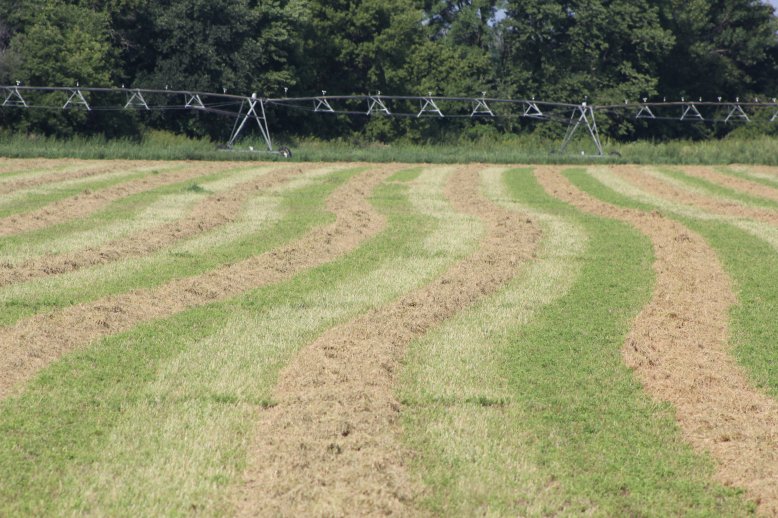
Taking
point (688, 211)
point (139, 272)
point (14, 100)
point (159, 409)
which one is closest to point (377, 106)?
point (14, 100)

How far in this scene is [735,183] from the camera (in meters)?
33.3

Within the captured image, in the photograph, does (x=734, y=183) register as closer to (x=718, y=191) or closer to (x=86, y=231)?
(x=718, y=191)

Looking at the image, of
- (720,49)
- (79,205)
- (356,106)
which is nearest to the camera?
(79,205)

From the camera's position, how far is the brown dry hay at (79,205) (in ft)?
61.4

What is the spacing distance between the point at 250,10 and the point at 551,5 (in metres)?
22.4

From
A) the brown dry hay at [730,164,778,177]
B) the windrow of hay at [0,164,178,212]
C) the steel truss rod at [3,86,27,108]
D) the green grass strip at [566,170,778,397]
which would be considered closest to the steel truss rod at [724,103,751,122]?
the brown dry hay at [730,164,778,177]

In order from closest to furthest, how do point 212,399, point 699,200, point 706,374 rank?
1. point 212,399
2. point 706,374
3. point 699,200

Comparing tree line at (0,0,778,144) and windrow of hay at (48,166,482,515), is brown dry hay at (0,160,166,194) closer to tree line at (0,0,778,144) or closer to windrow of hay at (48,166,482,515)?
windrow of hay at (48,166,482,515)

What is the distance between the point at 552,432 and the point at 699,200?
2064 centimetres

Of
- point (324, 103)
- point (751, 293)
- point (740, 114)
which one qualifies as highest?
point (751, 293)

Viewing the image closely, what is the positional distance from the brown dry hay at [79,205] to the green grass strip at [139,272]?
3.50 meters

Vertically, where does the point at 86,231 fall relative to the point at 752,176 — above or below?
above

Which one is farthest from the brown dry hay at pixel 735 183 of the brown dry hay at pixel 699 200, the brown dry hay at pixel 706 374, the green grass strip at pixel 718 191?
the brown dry hay at pixel 706 374

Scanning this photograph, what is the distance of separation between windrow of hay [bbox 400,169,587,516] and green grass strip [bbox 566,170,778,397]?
85.7 inches
